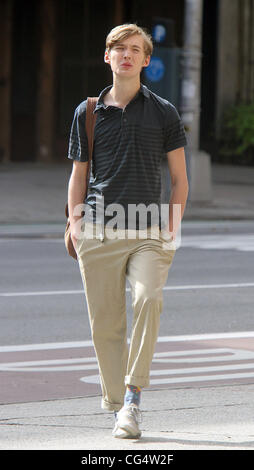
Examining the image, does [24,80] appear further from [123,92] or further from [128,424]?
[128,424]

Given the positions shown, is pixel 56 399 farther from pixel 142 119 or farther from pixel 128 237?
pixel 142 119

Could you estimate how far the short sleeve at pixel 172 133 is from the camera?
5254 millimetres

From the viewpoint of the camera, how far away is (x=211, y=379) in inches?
267

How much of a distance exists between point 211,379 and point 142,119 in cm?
218

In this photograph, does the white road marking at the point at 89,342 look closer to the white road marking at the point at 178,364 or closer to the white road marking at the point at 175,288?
the white road marking at the point at 178,364

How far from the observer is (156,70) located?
712 inches


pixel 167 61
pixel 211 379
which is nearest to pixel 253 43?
pixel 167 61

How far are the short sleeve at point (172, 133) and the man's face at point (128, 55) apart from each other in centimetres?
26

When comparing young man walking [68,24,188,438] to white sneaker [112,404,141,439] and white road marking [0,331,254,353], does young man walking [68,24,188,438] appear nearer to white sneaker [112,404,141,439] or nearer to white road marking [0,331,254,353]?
white sneaker [112,404,141,439]

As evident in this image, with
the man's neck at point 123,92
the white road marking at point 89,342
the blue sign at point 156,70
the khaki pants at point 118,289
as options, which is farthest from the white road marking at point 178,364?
the blue sign at point 156,70

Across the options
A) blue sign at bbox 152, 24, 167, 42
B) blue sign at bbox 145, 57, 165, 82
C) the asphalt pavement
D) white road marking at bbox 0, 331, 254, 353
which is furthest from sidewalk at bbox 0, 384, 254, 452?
blue sign at bbox 152, 24, 167, 42

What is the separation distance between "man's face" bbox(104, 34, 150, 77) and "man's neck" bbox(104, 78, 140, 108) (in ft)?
0.14

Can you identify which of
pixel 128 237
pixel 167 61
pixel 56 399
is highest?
pixel 167 61

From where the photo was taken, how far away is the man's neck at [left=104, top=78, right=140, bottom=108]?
5.27m
